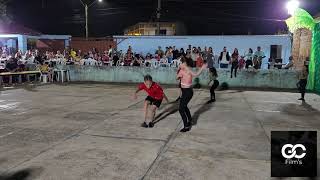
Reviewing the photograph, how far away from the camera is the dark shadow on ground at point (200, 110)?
30.7 feet

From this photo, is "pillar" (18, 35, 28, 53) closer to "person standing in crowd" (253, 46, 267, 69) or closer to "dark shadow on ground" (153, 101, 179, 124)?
"person standing in crowd" (253, 46, 267, 69)

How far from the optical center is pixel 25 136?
7.65 m

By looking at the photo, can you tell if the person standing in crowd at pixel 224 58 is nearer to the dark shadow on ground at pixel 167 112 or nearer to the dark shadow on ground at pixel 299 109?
the dark shadow on ground at pixel 299 109

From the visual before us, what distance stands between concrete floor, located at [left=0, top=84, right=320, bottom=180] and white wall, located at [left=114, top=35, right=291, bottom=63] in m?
9.25

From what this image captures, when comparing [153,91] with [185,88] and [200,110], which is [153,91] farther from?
[200,110]

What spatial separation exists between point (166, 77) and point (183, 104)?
11.5 metres

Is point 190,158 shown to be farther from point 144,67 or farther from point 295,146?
point 144,67

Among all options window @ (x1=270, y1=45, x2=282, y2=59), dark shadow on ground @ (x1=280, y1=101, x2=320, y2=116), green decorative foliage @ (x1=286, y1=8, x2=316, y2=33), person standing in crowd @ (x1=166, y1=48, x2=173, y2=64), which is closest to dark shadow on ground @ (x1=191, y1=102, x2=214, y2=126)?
dark shadow on ground @ (x1=280, y1=101, x2=320, y2=116)

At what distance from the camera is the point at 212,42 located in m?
22.2

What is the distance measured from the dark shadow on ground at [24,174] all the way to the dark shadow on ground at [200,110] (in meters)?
4.54

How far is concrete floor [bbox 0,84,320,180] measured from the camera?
5574mm

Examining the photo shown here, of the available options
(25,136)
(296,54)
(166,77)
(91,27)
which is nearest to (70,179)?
(25,136)

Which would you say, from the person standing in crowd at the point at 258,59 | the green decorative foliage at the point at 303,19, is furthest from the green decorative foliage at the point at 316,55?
the person standing in crowd at the point at 258,59

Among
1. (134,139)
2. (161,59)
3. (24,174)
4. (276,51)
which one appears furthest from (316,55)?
(24,174)
